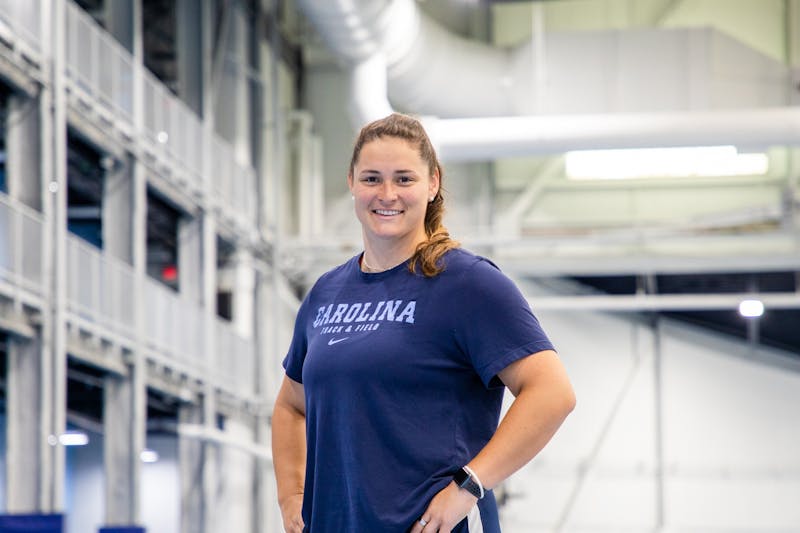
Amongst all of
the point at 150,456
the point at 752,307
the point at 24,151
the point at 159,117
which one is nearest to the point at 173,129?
the point at 159,117

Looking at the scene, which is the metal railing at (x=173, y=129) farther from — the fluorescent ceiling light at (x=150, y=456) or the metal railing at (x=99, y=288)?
the fluorescent ceiling light at (x=150, y=456)

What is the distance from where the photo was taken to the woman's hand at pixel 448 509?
3010 millimetres

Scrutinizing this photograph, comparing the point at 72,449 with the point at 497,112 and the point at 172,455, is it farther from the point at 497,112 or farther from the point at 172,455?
the point at 497,112

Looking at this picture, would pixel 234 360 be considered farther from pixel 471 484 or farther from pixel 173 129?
pixel 471 484

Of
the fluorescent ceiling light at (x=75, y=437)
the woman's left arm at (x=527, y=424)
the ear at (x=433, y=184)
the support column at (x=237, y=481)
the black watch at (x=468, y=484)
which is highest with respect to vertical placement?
the fluorescent ceiling light at (x=75, y=437)

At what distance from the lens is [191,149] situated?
2578cm

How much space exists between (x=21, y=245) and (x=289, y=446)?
15433 millimetres

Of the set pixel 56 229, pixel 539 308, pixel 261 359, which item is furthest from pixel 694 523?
pixel 56 229

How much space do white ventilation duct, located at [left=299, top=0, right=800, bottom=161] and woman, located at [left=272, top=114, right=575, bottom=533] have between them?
17965 millimetres

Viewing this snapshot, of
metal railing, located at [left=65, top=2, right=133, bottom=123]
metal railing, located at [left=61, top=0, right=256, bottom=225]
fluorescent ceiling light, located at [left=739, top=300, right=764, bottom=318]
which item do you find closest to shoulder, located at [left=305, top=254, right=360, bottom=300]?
metal railing, located at [left=61, top=0, right=256, bottom=225]

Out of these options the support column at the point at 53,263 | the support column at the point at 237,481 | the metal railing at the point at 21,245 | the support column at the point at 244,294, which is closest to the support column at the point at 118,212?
the support column at the point at 53,263

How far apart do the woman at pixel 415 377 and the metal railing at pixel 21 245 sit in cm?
1491

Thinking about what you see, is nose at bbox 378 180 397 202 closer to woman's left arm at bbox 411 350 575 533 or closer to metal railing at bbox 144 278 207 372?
woman's left arm at bbox 411 350 575 533

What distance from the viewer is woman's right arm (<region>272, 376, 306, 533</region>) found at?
3.46 metres
